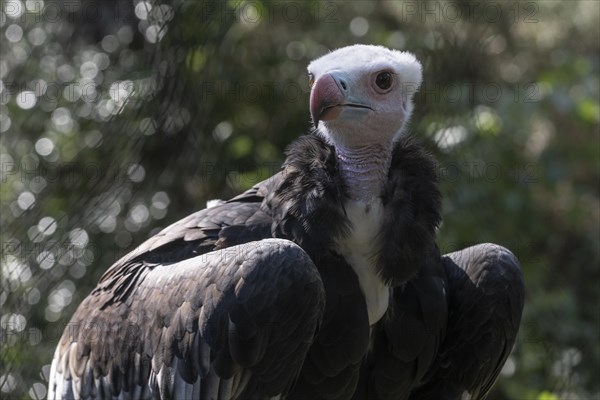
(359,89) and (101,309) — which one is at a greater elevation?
(359,89)

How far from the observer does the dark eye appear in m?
4.29

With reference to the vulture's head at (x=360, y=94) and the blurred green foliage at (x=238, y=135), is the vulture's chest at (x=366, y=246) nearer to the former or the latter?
the vulture's head at (x=360, y=94)

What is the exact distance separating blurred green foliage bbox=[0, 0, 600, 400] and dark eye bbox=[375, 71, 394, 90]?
80.9 inches

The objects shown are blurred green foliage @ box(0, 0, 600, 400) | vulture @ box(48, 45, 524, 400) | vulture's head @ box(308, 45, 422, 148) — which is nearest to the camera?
vulture @ box(48, 45, 524, 400)

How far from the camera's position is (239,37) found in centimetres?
815

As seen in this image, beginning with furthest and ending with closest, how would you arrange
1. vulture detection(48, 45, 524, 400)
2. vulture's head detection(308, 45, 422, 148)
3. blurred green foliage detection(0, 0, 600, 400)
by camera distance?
1. blurred green foliage detection(0, 0, 600, 400)
2. vulture's head detection(308, 45, 422, 148)
3. vulture detection(48, 45, 524, 400)

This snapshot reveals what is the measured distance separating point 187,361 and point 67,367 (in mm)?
1020

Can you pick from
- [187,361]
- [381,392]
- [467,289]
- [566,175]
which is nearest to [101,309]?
[187,361]

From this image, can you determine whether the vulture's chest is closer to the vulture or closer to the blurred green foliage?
the vulture

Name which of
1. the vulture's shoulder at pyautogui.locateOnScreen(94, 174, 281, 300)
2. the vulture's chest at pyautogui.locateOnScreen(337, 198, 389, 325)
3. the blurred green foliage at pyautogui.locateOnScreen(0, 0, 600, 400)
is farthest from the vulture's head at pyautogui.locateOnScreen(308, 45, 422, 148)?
the blurred green foliage at pyautogui.locateOnScreen(0, 0, 600, 400)

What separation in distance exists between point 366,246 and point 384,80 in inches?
30.6

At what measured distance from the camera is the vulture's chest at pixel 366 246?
418 centimetres

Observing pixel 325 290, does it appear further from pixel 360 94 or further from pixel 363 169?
pixel 360 94

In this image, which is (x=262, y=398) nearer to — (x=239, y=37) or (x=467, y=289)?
(x=467, y=289)
